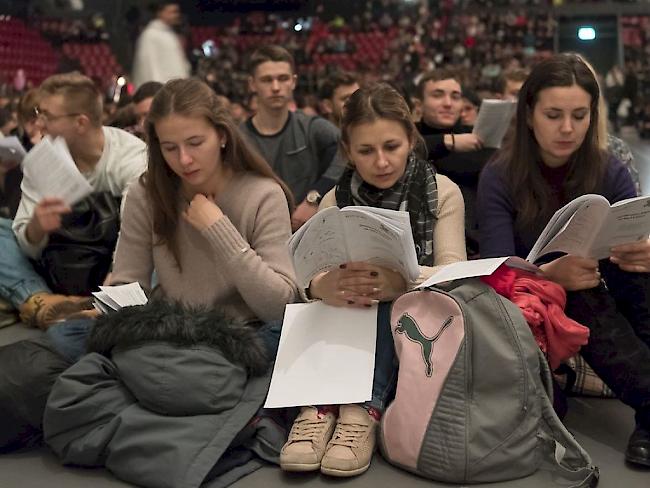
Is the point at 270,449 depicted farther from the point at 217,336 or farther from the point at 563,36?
the point at 563,36

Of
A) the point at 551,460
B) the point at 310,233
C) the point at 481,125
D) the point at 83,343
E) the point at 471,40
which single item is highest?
the point at 471,40

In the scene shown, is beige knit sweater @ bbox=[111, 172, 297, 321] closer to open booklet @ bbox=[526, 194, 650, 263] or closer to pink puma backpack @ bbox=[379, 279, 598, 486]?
pink puma backpack @ bbox=[379, 279, 598, 486]

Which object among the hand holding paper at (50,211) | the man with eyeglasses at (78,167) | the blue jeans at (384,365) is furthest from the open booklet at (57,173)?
the blue jeans at (384,365)

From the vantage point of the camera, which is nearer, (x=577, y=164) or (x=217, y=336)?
(x=217, y=336)

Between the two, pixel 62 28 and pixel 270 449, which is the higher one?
pixel 62 28

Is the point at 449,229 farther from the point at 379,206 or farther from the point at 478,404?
the point at 478,404

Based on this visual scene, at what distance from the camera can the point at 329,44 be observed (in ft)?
47.5

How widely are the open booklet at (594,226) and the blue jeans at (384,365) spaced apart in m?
0.42

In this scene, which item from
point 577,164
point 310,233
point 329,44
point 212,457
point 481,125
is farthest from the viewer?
point 329,44

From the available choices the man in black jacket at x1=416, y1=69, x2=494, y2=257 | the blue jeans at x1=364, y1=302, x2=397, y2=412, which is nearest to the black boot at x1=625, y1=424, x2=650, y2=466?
the blue jeans at x1=364, y1=302, x2=397, y2=412

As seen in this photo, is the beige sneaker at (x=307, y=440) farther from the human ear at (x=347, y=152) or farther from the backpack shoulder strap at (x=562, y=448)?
the human ear at (x=347, y=152)

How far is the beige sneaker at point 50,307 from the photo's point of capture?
2898 mm

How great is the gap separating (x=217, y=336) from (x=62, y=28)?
45.8 feet

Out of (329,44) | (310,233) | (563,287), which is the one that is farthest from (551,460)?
(329,44)
